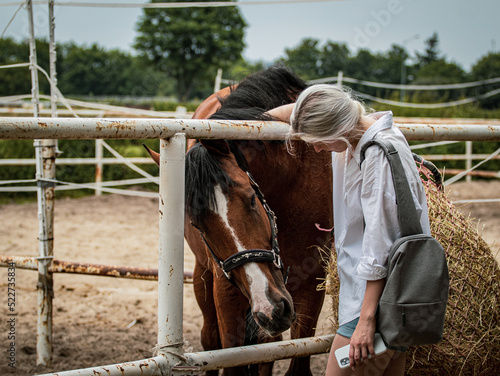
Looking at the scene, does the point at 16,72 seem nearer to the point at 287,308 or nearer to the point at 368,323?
the point at 287,308

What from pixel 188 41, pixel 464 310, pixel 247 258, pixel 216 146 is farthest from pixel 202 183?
pixel 188 41

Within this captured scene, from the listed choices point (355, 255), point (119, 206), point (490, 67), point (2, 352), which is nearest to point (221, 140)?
point (355, 255)

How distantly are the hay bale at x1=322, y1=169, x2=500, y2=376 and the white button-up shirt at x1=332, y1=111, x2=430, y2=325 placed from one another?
1.39 ft

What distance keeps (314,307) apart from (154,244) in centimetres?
444

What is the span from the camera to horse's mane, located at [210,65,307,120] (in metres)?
1.93

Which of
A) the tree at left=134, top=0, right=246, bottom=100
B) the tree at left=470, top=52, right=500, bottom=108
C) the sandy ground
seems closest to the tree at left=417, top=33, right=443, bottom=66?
the tree at left=470, top=52, right=500, bottom=108

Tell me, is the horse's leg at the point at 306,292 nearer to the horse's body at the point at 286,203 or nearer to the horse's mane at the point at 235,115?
the horse's body at the point at 286,203

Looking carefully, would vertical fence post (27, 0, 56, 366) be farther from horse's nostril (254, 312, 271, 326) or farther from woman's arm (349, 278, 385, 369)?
woman's arm (349, 278, 385, 369)

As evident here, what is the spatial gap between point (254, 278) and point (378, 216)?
1.53 ft

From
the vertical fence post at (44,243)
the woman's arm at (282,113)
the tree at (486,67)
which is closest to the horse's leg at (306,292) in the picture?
the woman's arm at (282,113)

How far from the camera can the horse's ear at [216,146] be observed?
174 centimetres

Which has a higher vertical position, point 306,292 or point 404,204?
point 404,204

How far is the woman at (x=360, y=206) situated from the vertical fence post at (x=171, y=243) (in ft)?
1.33

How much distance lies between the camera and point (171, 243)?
5.03ft
